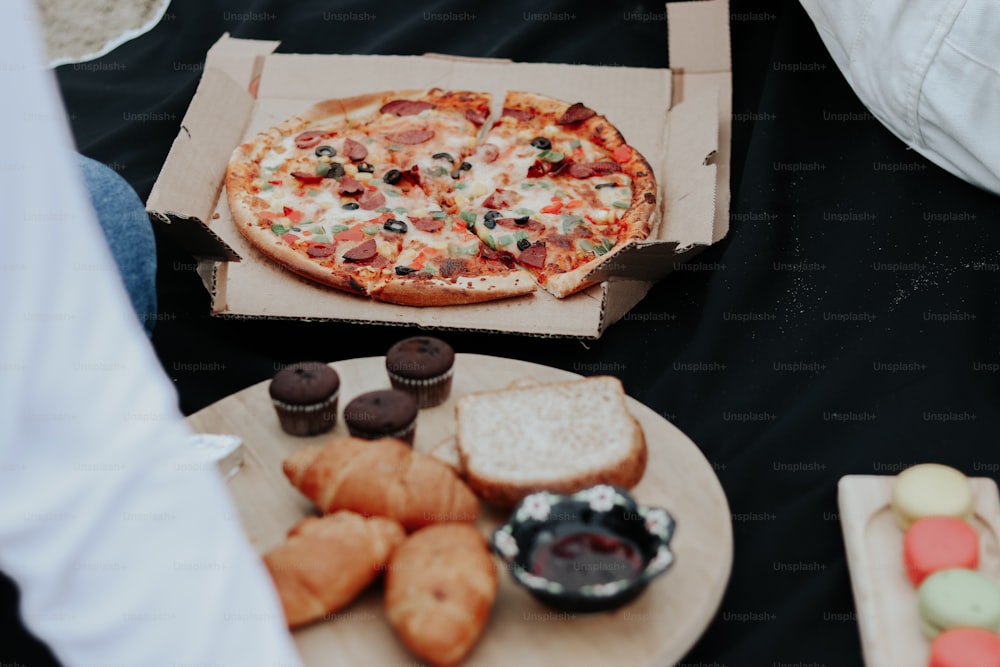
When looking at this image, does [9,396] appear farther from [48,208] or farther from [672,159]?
[672,159]

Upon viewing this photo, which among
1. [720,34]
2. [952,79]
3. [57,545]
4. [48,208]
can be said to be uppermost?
[48,208]

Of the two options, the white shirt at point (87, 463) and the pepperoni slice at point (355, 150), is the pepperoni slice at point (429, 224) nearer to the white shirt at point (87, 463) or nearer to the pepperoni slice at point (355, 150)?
the pepperoni slice at point (355, 150)

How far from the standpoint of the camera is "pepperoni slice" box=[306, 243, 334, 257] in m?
2.28

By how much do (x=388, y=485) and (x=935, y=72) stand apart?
1.34 m

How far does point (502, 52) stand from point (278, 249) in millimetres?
1003

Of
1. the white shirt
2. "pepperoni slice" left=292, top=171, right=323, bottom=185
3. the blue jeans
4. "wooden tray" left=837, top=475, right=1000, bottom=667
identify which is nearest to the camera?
the white shirt

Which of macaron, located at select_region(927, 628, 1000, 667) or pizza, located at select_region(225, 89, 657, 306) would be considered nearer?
macaron, located at select_region(927, 628, 1000, 667)

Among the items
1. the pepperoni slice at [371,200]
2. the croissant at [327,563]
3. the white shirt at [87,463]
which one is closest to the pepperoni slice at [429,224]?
the pepperoni slice at [371,200]

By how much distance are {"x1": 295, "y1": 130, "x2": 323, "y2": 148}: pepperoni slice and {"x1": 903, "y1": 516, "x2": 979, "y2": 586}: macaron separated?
67.8 inches

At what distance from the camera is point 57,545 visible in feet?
2.49

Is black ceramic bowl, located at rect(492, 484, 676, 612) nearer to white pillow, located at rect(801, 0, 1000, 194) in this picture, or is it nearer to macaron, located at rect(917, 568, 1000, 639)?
macaron, located at rect(917, 568, 1000, 639)

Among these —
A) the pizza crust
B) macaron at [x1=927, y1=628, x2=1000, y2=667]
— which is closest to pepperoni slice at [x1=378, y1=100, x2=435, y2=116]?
the pizza crust

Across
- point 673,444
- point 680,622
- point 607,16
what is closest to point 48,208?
point 680,622

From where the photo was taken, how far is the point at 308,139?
265 centimetres
